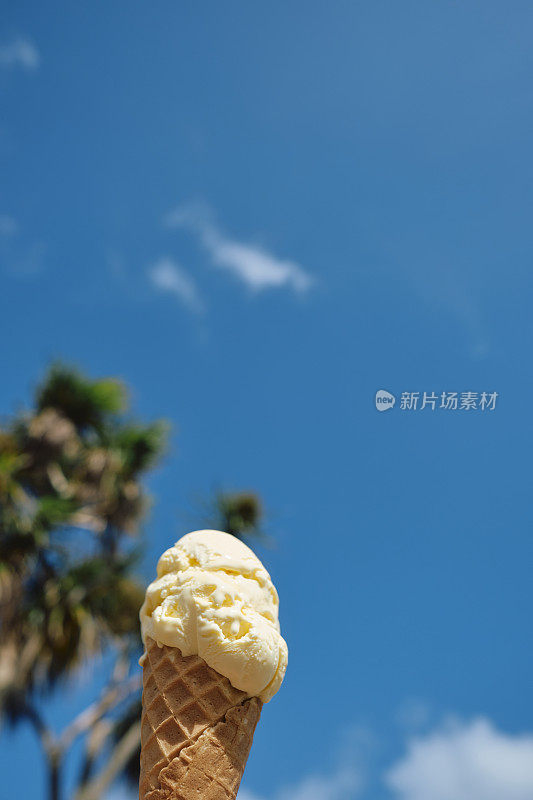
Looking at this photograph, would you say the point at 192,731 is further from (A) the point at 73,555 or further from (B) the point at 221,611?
(A) the point at 73,555

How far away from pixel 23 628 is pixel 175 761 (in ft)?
31.3

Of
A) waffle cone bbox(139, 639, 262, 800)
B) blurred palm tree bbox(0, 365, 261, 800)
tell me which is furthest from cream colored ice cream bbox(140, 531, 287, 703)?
blurred palm tree bbox(0, 365, 261, 800)

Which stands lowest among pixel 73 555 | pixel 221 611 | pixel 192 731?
pixel 192 731

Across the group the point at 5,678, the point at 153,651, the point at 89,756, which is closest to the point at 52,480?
the point at 5,678

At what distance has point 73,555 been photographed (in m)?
11.7

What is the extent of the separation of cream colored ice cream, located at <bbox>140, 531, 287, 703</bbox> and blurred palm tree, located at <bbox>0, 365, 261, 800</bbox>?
8.18 m

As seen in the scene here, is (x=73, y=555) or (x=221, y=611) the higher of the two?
(x=73, y=555)

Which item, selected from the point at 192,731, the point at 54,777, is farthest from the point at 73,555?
the point at 192,731

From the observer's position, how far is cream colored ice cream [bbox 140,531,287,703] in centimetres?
249

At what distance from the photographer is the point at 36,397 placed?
13.4 m

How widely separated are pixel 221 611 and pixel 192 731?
0.42 metres

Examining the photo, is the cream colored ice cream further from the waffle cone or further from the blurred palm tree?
the blurred palm tree

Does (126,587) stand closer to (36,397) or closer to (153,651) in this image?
(36,397)

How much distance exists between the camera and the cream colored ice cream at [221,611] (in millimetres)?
2492
